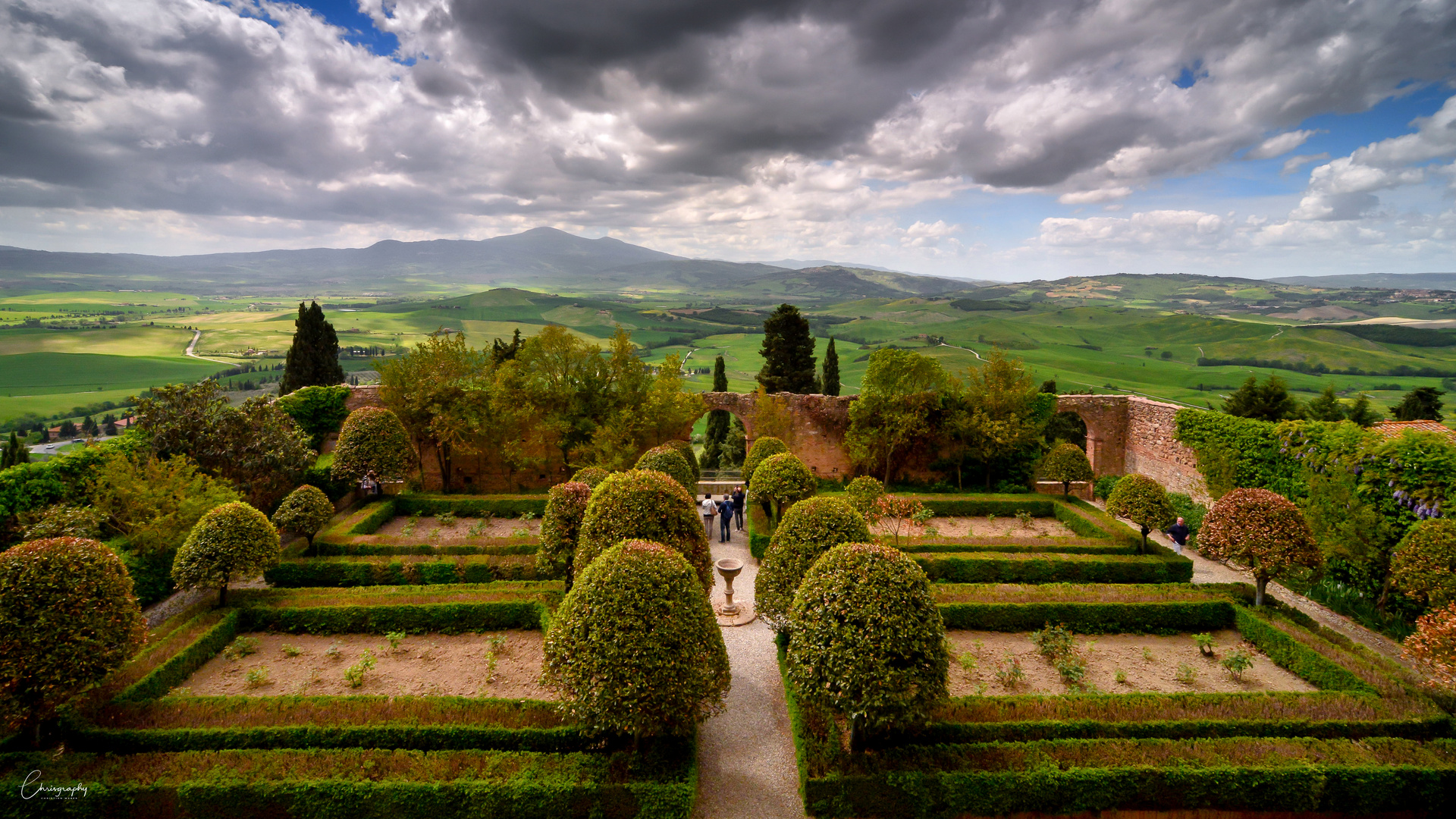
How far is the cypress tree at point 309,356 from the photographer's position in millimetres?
27312

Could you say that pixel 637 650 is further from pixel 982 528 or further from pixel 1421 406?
pixel 1421 406

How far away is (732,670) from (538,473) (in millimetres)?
13552

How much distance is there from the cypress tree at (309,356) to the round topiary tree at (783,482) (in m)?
23.7

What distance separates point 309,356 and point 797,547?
2801 centimetres

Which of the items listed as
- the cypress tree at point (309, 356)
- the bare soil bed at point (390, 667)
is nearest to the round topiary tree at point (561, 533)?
the bare soil bed at point (390, 667)

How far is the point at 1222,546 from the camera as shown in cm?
1098

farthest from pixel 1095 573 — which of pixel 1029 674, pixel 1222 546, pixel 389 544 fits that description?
pixel 389 544

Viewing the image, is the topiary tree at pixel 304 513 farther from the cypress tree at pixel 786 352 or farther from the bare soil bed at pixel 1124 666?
the cypress tree at pixel 786 352

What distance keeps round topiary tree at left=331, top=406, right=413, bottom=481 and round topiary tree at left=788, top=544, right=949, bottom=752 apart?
14.4m

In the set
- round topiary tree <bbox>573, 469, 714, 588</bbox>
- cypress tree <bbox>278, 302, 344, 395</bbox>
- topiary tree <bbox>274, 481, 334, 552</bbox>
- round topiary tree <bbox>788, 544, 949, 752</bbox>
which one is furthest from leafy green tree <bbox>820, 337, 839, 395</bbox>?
round topiary tree <bbox>788, 544, 949, 752</bbox>

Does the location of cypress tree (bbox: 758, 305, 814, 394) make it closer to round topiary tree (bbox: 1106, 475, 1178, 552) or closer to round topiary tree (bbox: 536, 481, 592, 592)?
round topiary tree (bbox: 1106, 475, 1178, 552)

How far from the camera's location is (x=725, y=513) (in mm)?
15938

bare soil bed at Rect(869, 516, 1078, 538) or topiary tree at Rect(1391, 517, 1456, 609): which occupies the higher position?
topiary tree at Rect(1391, 517, 1456, 609)

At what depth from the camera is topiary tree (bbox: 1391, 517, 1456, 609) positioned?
945 cm
